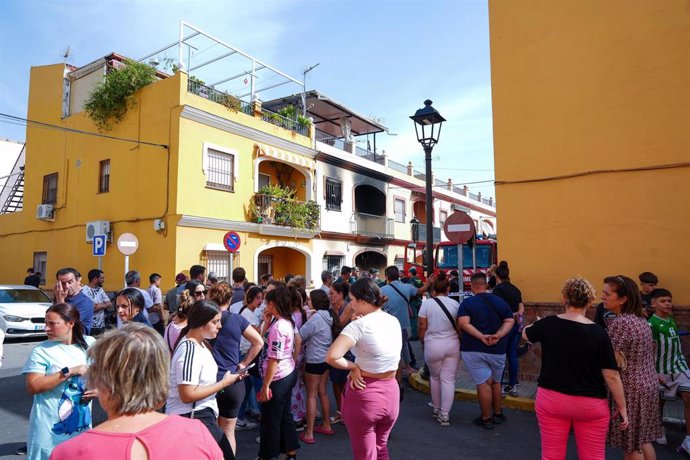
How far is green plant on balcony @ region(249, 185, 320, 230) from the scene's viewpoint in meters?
16.5

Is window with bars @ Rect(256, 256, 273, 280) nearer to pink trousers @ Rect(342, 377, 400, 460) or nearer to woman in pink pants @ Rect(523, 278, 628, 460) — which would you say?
pink trousers @ Rect(342, 377, 400, 460)

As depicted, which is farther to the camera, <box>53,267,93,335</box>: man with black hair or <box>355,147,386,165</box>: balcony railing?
<box>355,147,386,165</box>: balcony railing

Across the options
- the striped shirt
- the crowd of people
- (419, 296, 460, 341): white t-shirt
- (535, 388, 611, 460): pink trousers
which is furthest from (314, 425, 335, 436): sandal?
the striped shirt

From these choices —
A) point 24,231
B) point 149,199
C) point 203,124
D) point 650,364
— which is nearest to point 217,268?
point 149,199

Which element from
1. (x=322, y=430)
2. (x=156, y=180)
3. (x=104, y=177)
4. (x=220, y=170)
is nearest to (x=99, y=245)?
(x=156, y=180)

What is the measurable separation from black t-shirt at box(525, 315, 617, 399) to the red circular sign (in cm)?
367

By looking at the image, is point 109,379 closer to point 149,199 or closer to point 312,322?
point 312,322

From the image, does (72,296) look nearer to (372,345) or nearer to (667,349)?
(372,345)

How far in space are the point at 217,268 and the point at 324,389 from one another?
423 inches

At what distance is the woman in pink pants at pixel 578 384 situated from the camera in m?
3.18

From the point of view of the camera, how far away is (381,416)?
3236 millimetres

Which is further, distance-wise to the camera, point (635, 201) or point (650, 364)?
point (635, 201)

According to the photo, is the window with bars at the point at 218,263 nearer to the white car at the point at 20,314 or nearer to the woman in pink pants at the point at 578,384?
the white car at the point at 20,314

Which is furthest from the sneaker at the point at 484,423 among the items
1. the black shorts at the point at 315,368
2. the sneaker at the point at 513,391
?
the black shorts at the point at 315,368
